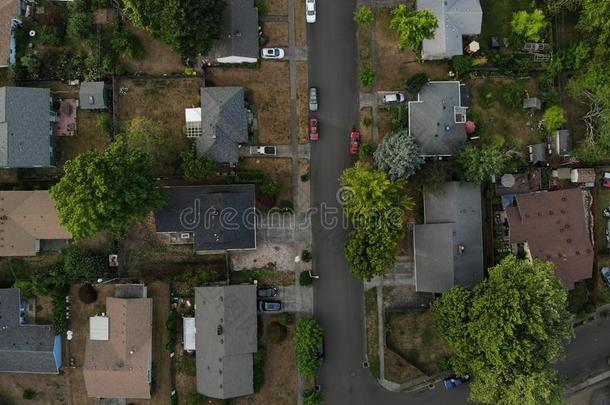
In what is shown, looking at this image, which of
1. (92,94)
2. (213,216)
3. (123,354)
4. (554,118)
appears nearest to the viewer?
(213,216)

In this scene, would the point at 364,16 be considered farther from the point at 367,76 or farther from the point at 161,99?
the point at 161,99

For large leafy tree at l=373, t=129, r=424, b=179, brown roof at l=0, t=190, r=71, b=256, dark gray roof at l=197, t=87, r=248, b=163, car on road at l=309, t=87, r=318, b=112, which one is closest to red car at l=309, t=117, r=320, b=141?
car on road at l=309, t=87, r=318, b=112

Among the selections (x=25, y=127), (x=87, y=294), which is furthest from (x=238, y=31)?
(x=87, y=294)

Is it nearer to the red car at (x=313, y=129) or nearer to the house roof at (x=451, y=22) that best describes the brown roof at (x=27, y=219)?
the red car at (x=313, y=129)

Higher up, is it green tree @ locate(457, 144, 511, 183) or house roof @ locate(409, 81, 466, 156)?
house roof @ locate(409, 81, 466, 156)

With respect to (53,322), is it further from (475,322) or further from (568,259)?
(568,259)

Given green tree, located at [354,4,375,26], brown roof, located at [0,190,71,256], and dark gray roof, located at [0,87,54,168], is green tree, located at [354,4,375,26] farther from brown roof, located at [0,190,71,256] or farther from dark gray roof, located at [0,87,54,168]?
brown roof, located at [0,190,71,256]

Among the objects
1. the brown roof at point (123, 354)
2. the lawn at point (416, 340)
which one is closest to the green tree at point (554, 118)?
the lawn at point (416, 340)

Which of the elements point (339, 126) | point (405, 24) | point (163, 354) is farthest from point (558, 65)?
point (163, 354)
